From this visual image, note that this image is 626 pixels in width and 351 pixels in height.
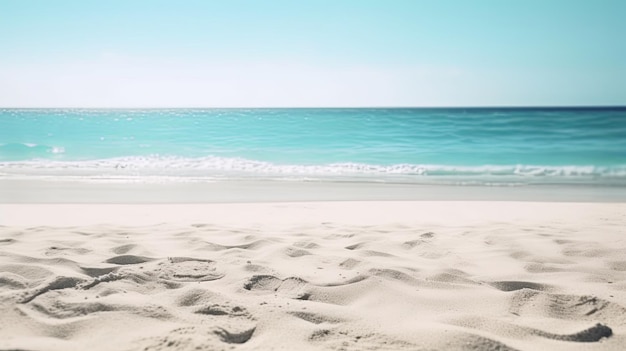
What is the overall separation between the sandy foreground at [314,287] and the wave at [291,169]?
8.59 metres

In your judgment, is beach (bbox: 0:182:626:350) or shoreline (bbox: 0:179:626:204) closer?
beach (bbox: 0:182:626:350)

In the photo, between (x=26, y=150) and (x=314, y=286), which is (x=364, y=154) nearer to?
(x=26, y=150)

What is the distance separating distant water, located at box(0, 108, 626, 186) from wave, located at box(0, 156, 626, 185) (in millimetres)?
32

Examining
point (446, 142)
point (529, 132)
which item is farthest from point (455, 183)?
point (529, 132)

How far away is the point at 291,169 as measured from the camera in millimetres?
15586

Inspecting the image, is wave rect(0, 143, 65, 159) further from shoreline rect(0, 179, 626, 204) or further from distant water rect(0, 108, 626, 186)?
shoreline rect(0, 179, 626, 204)

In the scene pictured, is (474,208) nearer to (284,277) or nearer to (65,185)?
(284,277)

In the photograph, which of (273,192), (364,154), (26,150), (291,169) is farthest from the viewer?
(26,150)

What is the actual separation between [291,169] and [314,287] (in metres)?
13.0

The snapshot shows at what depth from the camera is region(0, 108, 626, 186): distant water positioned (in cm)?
1281

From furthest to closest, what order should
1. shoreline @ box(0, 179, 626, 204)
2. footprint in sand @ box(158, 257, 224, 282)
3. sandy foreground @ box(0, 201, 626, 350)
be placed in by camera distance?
shoreline @ box(0, 179, 626, 204) < footprint in sand @ box(158, 257, 224, 282) < sandy foreground @ box(0, 201, 626, 350)

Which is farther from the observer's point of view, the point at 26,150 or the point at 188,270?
the point at 26,150

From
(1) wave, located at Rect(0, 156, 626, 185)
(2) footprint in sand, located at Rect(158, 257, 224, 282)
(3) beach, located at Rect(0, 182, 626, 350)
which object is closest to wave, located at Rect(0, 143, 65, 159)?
(1) wave, located at Rect(0, 156, 626, 185)

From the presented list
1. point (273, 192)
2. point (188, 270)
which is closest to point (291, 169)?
point (273, 192)
